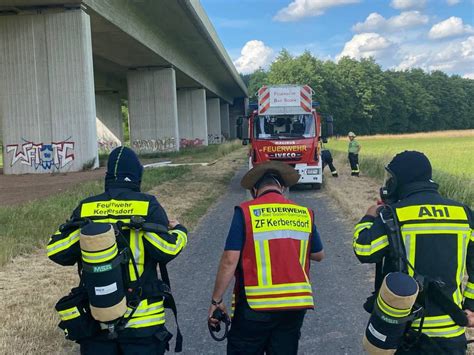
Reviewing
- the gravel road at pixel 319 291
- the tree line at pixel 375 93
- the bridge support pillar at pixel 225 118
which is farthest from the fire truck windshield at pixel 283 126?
the bridge support pillar at pixel 225 118

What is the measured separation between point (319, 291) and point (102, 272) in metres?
3.86

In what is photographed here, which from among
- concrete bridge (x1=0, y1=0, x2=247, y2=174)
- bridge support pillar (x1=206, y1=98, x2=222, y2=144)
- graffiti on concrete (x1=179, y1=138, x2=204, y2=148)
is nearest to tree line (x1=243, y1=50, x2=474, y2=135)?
bridge support pillar (x1=206, y1=98, x2=222, y2=144)

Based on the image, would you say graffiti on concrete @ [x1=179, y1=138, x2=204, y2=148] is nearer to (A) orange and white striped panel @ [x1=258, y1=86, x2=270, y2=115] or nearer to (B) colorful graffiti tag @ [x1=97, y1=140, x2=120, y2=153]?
(B) colorful graffiti tag @ [x1=97, y1=140, x2=120, y2=153]

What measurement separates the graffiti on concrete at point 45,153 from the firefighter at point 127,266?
68.0 feet

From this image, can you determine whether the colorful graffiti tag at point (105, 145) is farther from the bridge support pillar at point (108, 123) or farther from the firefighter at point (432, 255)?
the firefighter at point (432, 255)

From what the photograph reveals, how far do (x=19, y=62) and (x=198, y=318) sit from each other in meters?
20.3

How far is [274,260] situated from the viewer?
2.87 metres

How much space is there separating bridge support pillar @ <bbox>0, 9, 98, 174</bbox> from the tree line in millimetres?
55060

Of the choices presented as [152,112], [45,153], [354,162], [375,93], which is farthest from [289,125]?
[375,93]

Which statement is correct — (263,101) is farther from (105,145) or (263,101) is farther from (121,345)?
(105,145)

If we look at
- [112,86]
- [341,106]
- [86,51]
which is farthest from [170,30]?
[341,106]

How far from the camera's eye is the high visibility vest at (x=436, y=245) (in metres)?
2.60

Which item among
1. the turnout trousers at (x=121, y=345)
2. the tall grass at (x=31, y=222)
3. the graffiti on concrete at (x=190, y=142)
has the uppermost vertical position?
the graffiti on concrete at (x=190, y=142)

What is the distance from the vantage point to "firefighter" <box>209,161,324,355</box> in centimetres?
287
